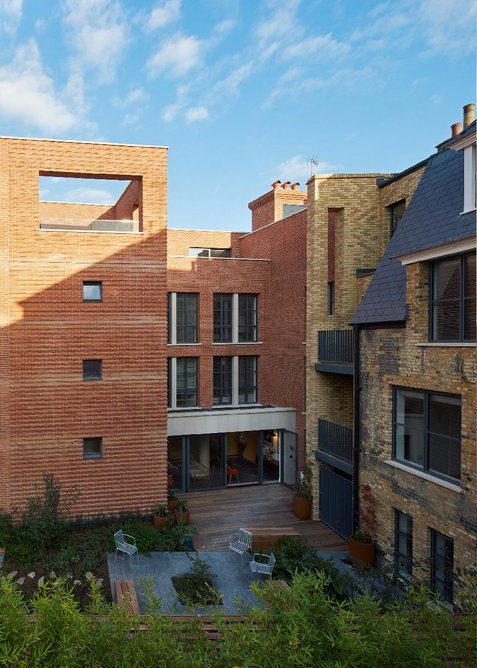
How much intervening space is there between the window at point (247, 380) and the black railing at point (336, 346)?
7.88 metres

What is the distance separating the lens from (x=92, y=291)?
651 inches

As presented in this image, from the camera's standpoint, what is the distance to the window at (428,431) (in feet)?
36.6

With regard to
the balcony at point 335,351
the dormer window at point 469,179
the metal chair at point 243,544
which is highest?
the dormer window at point 469,179

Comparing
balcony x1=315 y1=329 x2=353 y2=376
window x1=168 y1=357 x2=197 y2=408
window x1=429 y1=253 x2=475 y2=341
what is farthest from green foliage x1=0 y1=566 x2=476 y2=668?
window x1=168 y1=357 x2=197 y2=408

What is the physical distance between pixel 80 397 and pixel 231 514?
22.2 feet

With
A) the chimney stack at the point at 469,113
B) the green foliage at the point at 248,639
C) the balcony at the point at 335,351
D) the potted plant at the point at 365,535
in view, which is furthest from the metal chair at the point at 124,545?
the chimney stack at the point at 469,113

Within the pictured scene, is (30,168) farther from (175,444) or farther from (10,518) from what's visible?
(175,444)

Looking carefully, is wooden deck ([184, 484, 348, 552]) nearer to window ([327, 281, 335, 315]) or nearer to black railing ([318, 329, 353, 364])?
black railing ([318, 329, 353, 364])

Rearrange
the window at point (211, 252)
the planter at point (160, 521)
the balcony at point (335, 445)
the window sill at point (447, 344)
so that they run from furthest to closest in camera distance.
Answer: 1. the window at point (211, 252)
2. the planter at point (160, 521)
3. the balcony at point (335, 445)
4. the window sill at point (447, 344)

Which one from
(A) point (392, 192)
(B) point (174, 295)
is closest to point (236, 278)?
(B) point (174, 295)

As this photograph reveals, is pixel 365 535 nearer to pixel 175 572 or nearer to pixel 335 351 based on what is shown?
pixel 175 572

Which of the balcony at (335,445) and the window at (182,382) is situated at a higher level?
the window at (182,382)

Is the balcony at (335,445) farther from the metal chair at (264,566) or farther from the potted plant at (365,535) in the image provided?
the metal chair at (264,566)

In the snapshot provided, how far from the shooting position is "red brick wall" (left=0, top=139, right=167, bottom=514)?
620 inches
